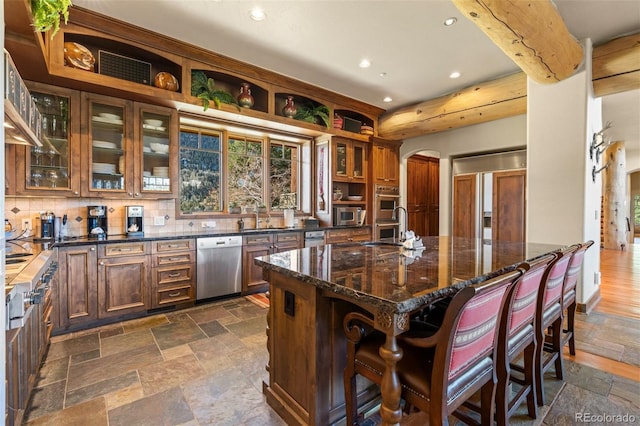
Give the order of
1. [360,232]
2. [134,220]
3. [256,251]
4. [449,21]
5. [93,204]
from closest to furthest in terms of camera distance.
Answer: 1. [449,21]
2. [93,204]
3. [134,220]
4. [256,251]
5. [360,232]

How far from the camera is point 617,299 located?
3873mm

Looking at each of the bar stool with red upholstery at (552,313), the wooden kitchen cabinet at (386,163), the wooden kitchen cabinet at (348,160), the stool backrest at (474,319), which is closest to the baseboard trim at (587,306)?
the bar stool with red upholstery at (552,313)

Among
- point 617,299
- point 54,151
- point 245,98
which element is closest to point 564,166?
point 617,299

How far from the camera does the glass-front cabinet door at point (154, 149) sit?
3514 millimetres

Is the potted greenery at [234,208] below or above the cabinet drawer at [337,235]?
above

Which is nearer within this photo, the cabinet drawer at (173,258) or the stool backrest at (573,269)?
the stool backrest at (573,269)

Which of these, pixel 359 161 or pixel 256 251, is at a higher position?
pixel 359 161

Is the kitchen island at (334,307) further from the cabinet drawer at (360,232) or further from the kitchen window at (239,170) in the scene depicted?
the cabinet drawer at (360,232)

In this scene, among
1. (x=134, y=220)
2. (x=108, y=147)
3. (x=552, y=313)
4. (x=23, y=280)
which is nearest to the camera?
(x=23, y=280)

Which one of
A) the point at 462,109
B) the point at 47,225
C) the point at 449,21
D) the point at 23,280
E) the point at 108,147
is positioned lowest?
the point at 23,280

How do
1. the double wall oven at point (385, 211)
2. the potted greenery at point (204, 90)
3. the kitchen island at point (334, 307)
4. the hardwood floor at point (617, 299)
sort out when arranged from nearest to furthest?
1. the kitchen island at point (334, 307)
2. the hardwood floor at point (617, 299)
3. the potted greenery at point (204, 90)
4. the double wall oven at point (385, 211)

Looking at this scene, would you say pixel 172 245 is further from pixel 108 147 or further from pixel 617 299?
pixel 617 299

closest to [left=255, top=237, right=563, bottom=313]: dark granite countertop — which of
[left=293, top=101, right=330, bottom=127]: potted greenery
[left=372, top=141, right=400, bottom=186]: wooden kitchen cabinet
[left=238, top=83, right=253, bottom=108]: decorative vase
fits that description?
[left=238, top=83, right=253, bottom=108]: decorative vase

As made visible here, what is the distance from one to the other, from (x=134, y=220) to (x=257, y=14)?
105 inches
